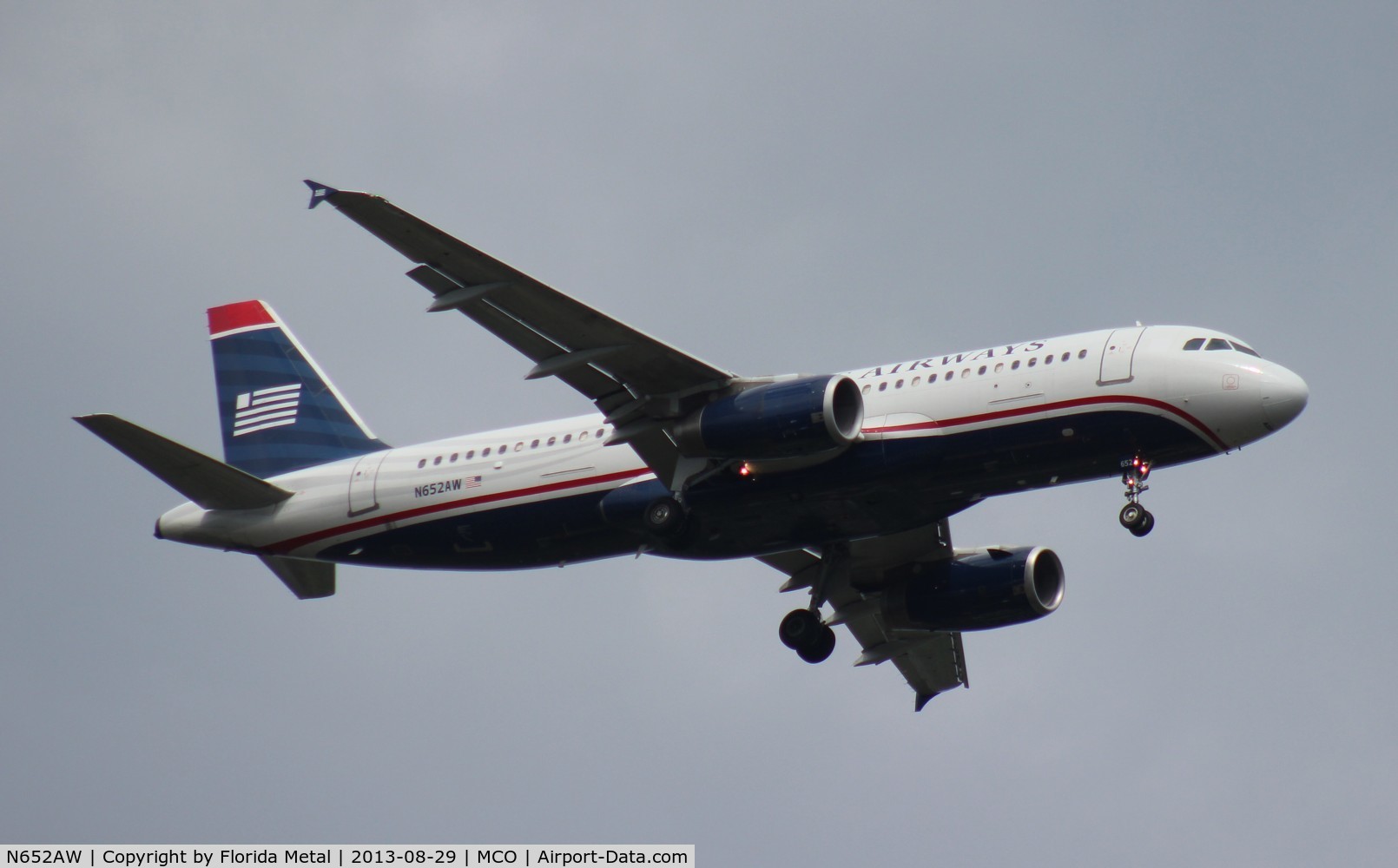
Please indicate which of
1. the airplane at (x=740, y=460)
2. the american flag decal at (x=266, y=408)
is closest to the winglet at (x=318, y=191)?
the airplane at (x=740, y=460)

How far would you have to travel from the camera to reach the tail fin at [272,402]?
40.7 meters

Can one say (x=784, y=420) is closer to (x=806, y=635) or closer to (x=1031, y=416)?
(x=1031, y=416)

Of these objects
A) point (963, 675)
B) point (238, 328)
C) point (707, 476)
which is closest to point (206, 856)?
point (707, 476)

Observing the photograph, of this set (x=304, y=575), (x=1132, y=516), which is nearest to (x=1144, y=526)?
(x=1132, y=516)

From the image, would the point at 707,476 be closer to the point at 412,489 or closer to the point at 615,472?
the point at 615,472

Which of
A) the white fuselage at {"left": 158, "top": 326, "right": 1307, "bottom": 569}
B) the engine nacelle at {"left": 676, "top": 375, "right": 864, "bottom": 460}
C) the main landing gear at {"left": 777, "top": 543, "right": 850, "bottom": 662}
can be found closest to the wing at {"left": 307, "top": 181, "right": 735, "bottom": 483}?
the engine nacelle at {"left": 676, "top": 375, "right": 864, "bottom": 460}

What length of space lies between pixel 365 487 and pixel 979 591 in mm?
13204

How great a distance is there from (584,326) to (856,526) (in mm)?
6651

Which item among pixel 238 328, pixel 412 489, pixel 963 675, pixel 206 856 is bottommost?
pixel 206 856

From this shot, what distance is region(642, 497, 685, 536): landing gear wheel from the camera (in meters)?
34.7

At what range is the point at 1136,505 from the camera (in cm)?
3275

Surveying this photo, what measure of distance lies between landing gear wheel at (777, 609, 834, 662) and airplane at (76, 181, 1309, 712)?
5 centimetres

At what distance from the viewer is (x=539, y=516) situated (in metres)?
36.3

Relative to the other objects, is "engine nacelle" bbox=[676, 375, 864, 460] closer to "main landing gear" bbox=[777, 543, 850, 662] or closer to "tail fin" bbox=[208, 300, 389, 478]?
"main landing gear" bbox=[777, 543, 850, 662]
